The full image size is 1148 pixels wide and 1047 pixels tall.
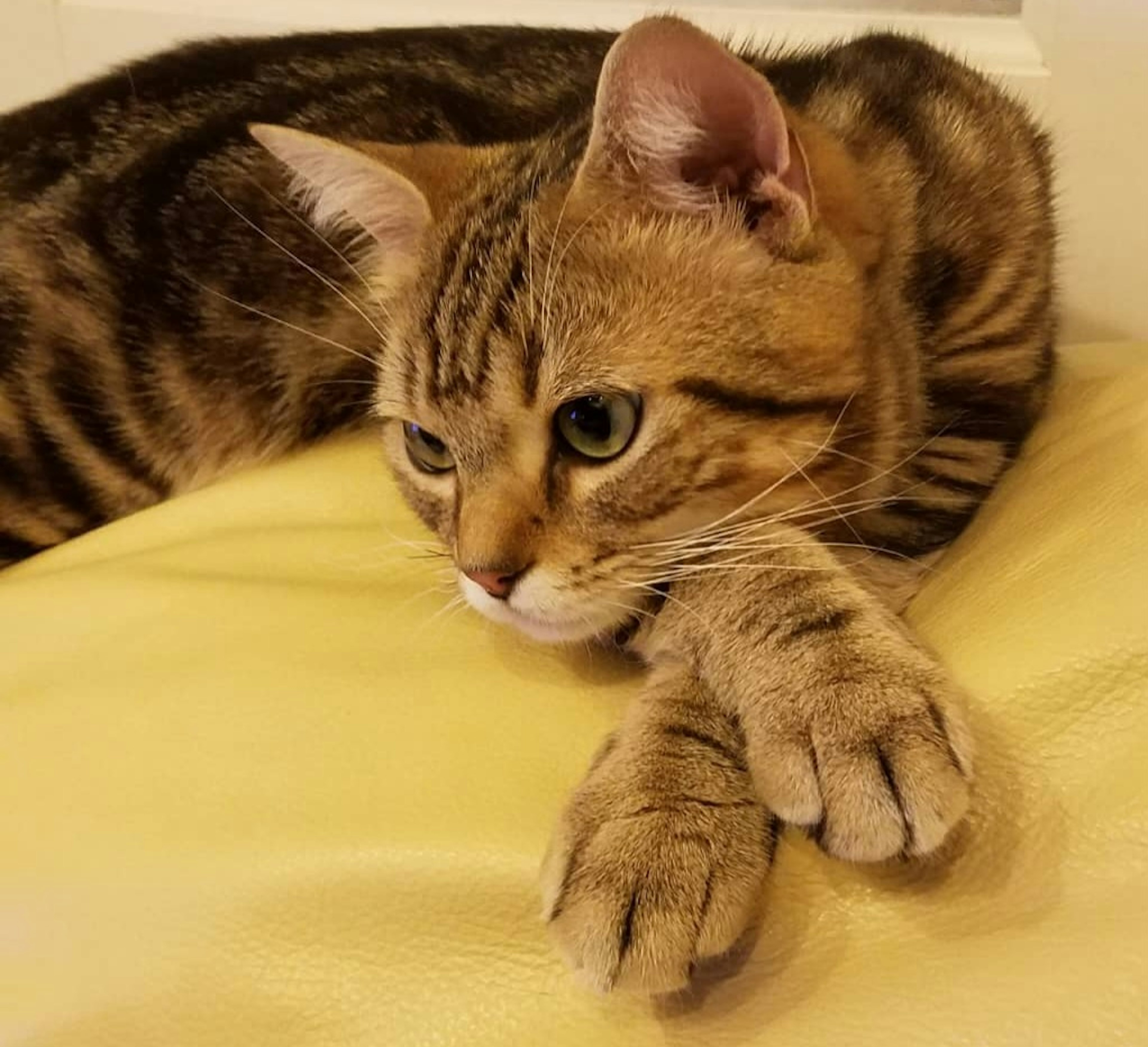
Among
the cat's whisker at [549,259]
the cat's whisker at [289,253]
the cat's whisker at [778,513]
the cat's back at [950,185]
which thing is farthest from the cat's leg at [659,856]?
the cat's whisker at [289,253]

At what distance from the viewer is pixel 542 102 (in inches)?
48.1

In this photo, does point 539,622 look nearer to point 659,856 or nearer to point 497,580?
point 497,580

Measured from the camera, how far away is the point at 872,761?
0.64 metres

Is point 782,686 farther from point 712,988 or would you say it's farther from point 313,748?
point 313,748

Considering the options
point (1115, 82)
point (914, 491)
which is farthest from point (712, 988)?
point (1115, 82)

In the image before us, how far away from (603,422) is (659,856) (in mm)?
298

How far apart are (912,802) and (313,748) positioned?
401 millimetres

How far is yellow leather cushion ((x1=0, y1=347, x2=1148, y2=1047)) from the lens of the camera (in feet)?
2.01

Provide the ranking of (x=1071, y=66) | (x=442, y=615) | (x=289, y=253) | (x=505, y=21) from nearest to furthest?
(x=442, y=615) < (x=289, y=253) < (x=1071, y=66) < (x=505, y=21)

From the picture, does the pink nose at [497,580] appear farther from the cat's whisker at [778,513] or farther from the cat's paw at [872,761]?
the cat's paw at [872,761]

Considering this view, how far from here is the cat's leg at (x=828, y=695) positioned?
2.05 feet

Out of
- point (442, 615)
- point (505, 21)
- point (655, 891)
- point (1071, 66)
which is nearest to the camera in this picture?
point (655, 891)

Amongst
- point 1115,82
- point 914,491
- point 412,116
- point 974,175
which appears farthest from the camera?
point 1115,82

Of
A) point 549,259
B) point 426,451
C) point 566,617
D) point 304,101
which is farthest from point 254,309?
point 566,617
